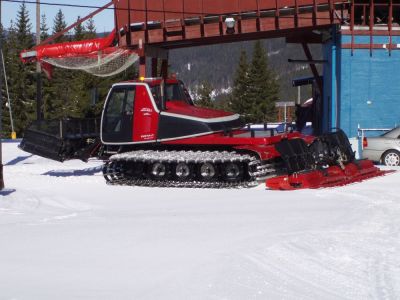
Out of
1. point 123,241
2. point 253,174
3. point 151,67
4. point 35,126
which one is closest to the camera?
point 123,241

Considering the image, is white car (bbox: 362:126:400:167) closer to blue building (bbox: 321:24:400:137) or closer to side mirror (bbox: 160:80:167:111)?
blue building (bbox: 321:24:400:137)

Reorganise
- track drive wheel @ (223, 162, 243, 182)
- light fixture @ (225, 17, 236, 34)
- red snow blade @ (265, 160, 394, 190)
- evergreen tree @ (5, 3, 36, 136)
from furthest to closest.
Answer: evergreen tree @ (5, 3, 36, 136) → light fixture @ (225, 17, 236, 34) → track drive wheel @ (223, 162, 243, 182) → red snow blade @ (265, 160, 394, 190)

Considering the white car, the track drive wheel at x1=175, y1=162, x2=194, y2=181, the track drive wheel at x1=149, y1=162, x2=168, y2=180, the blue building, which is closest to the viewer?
the track drive wheel at x1=175, y1=162, x2=194, y2=181

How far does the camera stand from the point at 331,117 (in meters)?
22.7

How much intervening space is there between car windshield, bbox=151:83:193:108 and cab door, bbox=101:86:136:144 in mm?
510

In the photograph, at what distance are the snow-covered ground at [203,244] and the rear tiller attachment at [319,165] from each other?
18.3 inches

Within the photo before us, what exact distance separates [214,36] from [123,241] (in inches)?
614

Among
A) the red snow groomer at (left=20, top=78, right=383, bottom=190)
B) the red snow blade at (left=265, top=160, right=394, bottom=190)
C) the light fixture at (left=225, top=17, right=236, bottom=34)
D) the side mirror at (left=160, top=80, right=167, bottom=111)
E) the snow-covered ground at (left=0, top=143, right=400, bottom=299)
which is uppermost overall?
the light fixture at (left=225, top=17, right=236, bottom=34)

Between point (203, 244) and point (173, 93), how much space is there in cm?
801

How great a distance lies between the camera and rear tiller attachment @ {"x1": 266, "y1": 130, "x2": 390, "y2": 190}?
41.4 ft

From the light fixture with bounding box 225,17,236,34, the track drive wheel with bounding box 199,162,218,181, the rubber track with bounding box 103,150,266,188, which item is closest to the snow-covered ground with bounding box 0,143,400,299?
the rubber track with bounding box 103,150,266,188

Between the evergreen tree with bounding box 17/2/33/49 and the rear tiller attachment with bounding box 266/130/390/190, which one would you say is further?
the evergreen tree with bounding box 17/2/33/49

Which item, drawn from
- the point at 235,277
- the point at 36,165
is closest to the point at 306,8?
the point at 36,165

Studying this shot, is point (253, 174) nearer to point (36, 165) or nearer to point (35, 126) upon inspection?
point (35, 126)
